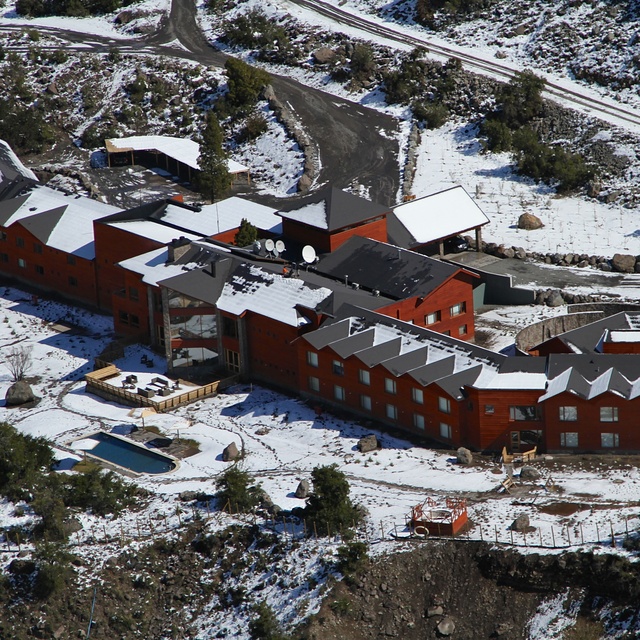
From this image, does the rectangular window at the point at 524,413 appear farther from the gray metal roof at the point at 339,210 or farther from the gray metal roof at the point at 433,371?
the gray metal roof at the point at 339,210

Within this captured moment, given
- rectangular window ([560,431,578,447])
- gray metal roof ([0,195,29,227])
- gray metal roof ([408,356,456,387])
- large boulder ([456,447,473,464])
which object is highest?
gray metal roof ([408,356,456,387])

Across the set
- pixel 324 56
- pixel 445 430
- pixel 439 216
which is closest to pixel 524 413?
pixel 445 430

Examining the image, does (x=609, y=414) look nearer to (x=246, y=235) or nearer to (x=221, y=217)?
(x=246, y=235)

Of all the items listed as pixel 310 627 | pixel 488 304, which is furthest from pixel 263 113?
pixel 310 627

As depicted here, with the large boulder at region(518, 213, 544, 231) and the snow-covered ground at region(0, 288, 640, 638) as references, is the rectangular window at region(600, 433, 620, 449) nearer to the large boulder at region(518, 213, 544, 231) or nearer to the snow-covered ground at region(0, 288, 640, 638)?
the snow-covered ground at region(0, 288, 640, 638)

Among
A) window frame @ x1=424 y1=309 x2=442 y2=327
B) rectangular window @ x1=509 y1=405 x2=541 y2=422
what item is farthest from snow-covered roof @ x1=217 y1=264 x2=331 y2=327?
rectangular window @ x1=509 y1=405 x2=541 y2=422

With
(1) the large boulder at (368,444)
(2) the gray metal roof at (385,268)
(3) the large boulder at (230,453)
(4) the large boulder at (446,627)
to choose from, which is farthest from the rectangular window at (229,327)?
(4) the large boulder at (446,627)
